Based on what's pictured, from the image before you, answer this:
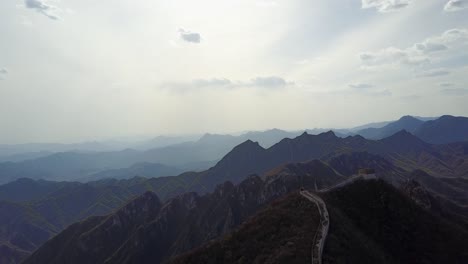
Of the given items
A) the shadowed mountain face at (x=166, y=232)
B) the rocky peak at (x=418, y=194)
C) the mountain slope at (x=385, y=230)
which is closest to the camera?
the mountain slope at (x=385, y=230)

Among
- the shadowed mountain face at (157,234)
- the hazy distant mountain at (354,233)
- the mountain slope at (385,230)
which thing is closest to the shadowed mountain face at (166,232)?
the shadowed mountain face at (157,234)

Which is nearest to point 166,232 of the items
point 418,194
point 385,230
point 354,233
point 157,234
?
point 157,234

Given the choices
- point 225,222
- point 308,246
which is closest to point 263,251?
point 308,246

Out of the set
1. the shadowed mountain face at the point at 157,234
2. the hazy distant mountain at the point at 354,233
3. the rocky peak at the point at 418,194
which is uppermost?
the hazy distant mountain at the point at 354,233

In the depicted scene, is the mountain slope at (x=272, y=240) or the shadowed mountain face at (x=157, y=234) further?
the shadowed mountain face at (x=157, y=234)

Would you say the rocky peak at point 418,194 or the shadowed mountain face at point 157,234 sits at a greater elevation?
the rocky peak at point 418,194

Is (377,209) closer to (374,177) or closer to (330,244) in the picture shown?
(374,177)

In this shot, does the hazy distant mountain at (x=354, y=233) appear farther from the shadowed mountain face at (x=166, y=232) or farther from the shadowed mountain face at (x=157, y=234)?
the shadowed mountain face at (x=157, y=234)

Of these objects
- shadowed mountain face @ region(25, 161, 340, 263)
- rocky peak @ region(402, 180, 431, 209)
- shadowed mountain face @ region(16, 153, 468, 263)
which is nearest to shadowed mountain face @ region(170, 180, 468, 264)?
rocky peak @ region(402, 180, 431, 209)

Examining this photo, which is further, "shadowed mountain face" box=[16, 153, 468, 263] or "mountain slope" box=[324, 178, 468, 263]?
"shadowed mountain face" box=[16, 153, 468, 263]

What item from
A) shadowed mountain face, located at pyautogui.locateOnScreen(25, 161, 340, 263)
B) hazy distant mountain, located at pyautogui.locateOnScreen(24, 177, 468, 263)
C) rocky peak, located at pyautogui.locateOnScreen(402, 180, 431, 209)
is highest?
hazy distant mountain, located at pyautogui.locateOnScreen(24, 177, 468, 263)

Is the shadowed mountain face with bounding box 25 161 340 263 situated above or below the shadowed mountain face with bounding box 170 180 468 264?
below

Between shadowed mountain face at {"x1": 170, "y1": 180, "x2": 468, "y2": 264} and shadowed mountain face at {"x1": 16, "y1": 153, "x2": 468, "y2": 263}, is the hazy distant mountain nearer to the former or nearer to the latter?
shadowed mountain face at {"x1": 170, "y1": 180, "x2": 468, "y2": 264}
